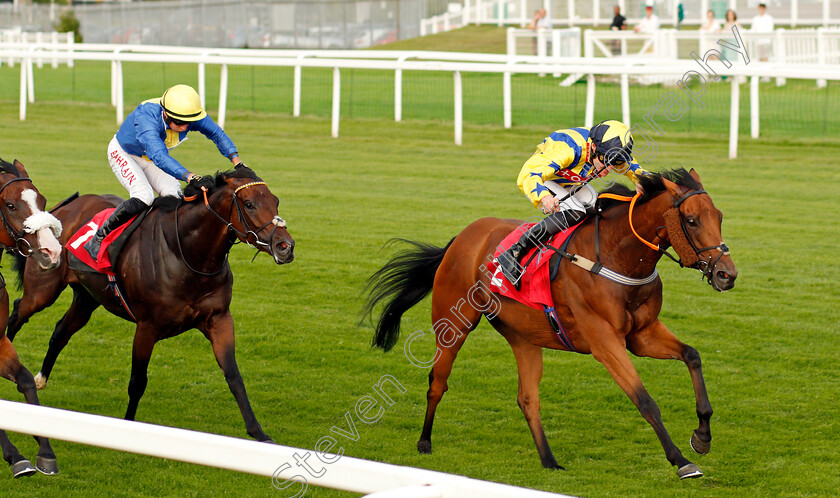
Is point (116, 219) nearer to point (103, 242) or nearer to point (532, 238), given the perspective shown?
point (103, 242)

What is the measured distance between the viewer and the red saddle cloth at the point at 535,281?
471 cm

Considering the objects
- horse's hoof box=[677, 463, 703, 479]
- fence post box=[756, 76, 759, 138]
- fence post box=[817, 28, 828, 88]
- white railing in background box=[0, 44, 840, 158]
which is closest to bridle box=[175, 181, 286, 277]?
horse's hoof box=[677, 463, 703, 479]

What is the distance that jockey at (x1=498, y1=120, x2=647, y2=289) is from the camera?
15.1ft

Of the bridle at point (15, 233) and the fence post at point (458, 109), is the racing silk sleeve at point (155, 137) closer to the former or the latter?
the bridle at point (15, 233)

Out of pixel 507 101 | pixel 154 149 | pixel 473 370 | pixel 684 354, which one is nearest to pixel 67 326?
pixel 154 149

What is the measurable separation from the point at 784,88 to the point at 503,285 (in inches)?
606

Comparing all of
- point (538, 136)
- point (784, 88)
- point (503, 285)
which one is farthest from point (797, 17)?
point (503, 285)

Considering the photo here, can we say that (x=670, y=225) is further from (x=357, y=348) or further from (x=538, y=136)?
(x=538, y=136)

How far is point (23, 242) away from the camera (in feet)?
14.7

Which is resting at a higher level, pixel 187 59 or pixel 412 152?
pixel 187 59

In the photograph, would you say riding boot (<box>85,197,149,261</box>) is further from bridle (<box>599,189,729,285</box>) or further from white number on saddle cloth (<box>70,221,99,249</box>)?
bridle (<box>599,189,729,285</box>)

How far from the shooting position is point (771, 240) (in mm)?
9047

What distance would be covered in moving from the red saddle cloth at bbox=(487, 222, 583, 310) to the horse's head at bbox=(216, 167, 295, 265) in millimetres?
973

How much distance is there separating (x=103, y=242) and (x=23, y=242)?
85 cm
